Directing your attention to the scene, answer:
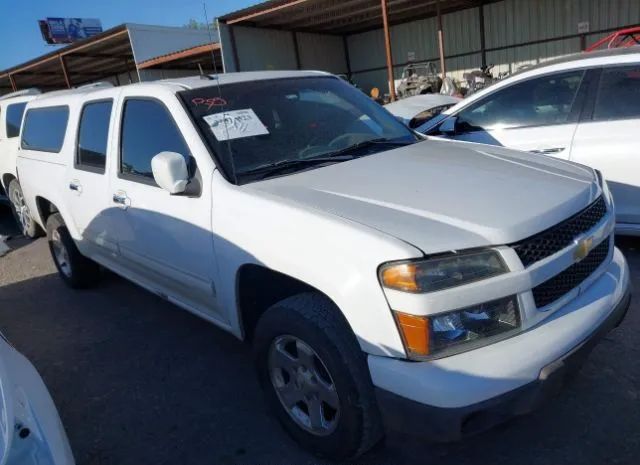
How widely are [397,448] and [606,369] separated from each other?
49.9 inches

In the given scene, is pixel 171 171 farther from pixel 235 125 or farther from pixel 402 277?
pixel 402 277

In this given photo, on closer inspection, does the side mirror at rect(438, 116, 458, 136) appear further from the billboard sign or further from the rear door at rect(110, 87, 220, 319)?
the billboard sign

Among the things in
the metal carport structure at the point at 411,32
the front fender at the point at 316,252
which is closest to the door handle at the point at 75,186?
the front fender at the point at 316,252

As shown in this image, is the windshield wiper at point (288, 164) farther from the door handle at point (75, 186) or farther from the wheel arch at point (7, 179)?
the wheel arch at point (7, 179)

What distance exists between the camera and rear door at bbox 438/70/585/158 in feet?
13.8

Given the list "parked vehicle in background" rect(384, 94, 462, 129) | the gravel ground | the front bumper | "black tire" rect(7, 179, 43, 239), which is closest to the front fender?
the front bumper

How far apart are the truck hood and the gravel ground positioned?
103cm

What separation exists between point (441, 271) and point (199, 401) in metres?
1.79

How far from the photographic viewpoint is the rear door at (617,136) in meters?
3.88

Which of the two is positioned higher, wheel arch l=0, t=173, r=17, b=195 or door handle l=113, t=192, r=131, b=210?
door handle l=113, t=192, r=131, b=210

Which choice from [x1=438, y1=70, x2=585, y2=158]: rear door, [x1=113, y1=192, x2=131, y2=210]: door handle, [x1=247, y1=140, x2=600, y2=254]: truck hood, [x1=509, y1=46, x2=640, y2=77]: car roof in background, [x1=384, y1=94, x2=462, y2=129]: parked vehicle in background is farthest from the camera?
[x1=384, y1=94, x2=462, y2=129]: parked vehicle in background

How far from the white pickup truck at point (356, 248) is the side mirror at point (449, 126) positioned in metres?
1.36

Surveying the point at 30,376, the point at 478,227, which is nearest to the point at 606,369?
the point at 478,227

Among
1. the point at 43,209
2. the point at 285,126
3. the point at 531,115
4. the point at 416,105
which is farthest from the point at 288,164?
the point at 416,105
